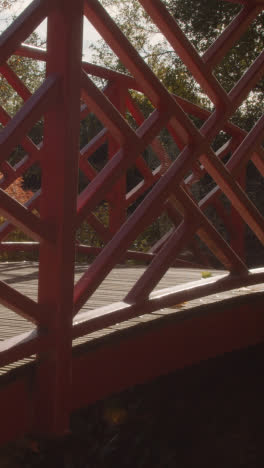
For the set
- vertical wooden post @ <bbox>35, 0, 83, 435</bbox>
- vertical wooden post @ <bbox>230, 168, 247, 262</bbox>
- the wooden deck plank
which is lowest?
vertical wooden post @ <bbox>230, 168, 247, 262</bbox>

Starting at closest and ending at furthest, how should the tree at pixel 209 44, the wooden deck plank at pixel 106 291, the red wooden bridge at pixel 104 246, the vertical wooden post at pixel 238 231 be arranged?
the red wooden bridge at pixel 104 246
the wooden deck plank at pixel 106 291
the vertical wooden post at pixel 238 231
the tree at pixel 209 44

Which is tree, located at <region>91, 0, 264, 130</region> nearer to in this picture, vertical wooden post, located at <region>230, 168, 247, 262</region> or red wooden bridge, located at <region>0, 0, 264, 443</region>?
vertical wooden post, located at <region>230, 168, 247, 262</region>

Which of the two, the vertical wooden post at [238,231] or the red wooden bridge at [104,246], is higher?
the red wooden bridge at [104,246]

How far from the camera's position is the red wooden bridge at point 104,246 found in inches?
79.9

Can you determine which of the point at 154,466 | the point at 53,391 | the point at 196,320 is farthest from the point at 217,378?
the point at 53,391

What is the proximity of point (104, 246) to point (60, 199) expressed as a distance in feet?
2.08

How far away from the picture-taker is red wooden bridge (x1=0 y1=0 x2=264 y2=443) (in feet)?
6.66

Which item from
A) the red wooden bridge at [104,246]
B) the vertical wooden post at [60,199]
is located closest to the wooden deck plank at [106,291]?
the red wooden bridge at [104,246]

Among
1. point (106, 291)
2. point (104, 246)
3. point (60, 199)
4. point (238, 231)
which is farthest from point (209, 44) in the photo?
point (60, 199)

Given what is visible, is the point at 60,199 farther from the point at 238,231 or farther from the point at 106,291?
the point at 238,231

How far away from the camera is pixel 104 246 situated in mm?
2652

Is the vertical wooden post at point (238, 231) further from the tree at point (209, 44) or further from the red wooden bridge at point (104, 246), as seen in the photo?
the tree at point (209, 44)

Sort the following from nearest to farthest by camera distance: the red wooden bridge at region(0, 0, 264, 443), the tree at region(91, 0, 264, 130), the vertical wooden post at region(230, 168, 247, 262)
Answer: the red wooden bridge at region(0, 0, 264, 443) < the vertical wooden post at region(230, 168, 247, 262) < the tree at region(91, 0, 264, 130)

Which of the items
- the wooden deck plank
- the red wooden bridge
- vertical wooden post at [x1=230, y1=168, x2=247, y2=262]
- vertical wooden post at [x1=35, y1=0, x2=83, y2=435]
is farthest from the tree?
vertical wooden post at [x1=35, y1=0, x2=83, y2=435]
